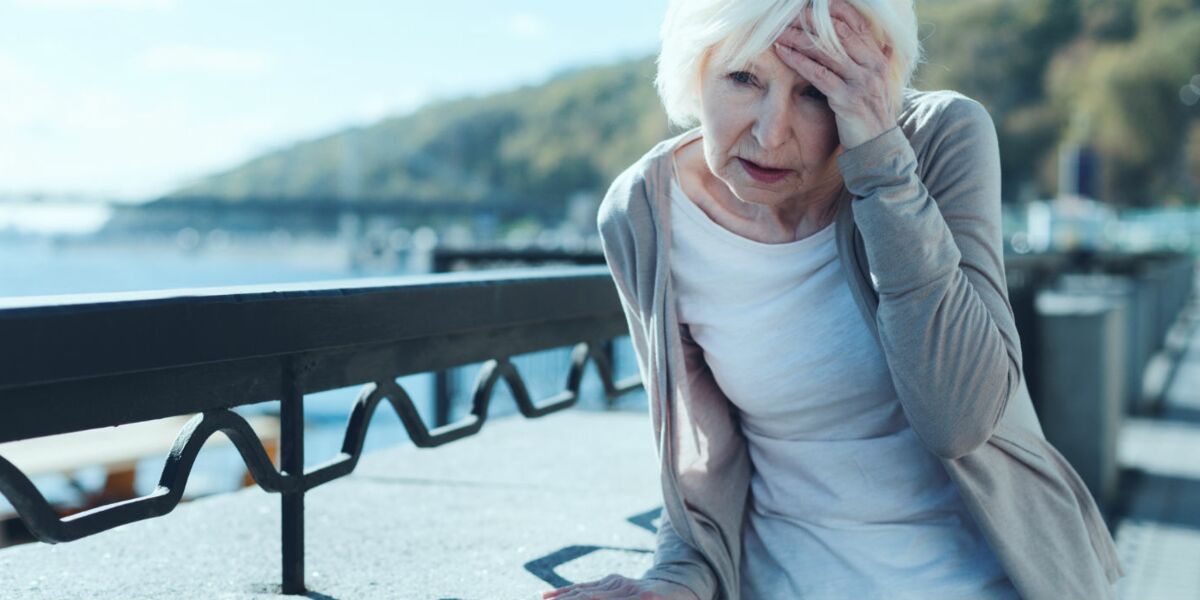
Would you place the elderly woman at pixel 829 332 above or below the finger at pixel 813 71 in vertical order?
below

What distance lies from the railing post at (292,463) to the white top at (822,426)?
0.57 meters

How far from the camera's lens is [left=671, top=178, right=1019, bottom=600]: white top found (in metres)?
1.68

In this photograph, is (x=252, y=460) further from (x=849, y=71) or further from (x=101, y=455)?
(x=101, y=455)

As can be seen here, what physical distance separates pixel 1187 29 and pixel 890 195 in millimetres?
79913

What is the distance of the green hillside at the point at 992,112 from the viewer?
219 ft

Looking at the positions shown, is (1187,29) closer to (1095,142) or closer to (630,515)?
(1095,142)

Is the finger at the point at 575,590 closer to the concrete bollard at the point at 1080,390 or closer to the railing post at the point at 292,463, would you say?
Result: the railing post at the point at 292,463

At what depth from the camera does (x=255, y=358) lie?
67.0 inches

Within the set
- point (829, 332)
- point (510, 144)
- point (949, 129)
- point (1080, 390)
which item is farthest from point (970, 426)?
point (510, 144)

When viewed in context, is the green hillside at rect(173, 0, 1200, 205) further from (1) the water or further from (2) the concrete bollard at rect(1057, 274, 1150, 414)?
(2) the concrete bollard at rect(1057, 274, 1150, 414)

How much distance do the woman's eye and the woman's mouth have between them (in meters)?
0.10

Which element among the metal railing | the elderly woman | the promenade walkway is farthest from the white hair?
the promenade walkway

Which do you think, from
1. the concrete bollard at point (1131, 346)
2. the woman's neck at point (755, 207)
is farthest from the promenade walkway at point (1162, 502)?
the woman's neck at point (755, 207)

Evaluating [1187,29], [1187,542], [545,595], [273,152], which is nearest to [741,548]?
[545,595]
